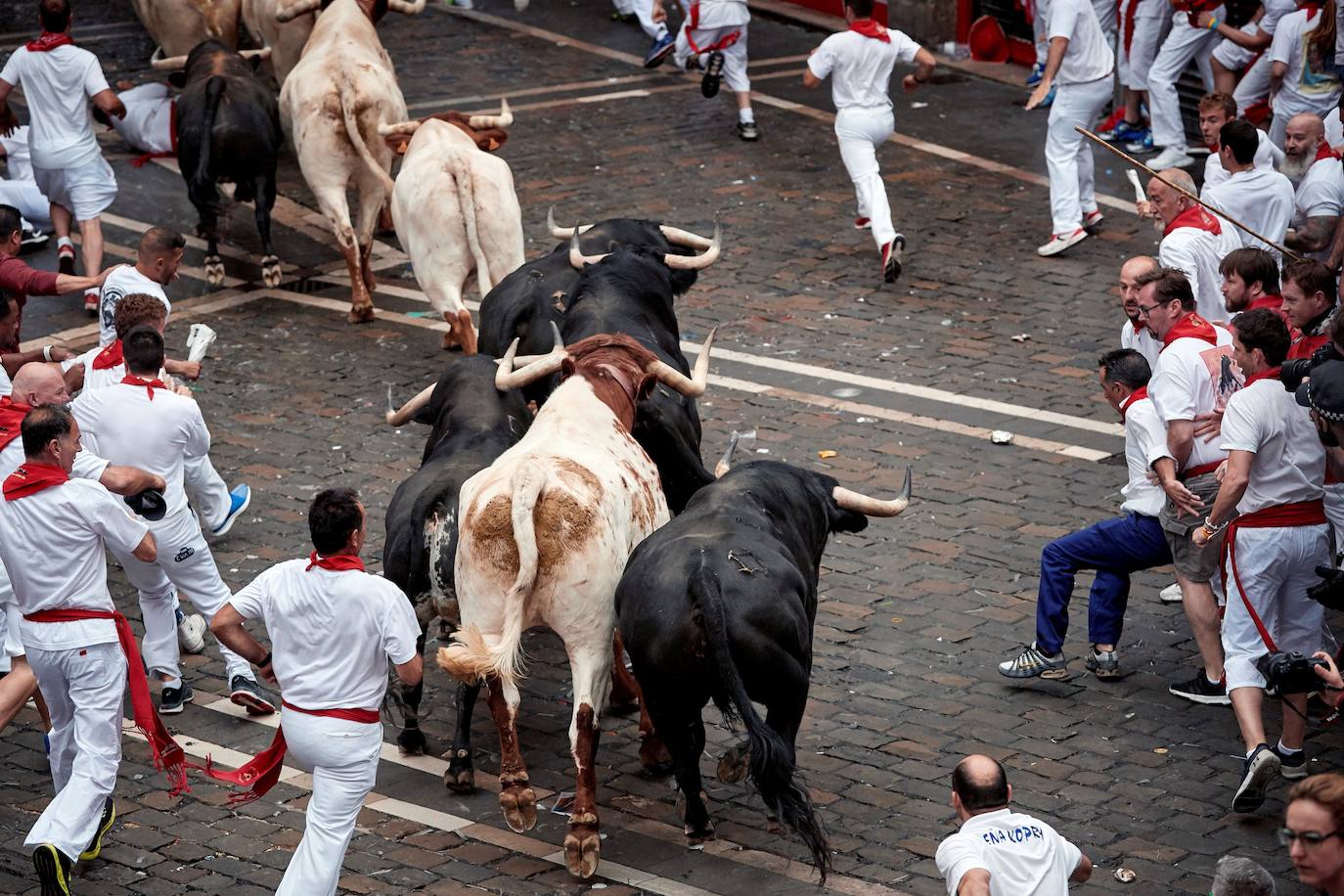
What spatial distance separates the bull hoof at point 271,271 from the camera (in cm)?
1449

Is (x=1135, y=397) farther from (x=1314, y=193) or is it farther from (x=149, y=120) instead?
(x=149, y=120)

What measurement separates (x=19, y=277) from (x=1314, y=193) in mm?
8205

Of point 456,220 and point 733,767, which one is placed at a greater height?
point 456,220

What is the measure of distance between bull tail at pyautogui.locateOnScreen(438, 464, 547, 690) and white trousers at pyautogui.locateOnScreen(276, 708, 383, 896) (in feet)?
2.37

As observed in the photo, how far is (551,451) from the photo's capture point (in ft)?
25.3

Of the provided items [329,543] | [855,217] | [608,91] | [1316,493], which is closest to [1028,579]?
[1316,493]

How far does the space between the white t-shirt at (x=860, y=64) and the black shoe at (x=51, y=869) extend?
9.70m

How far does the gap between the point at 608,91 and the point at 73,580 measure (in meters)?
13.0

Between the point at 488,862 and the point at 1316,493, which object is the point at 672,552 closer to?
the point at 488,862

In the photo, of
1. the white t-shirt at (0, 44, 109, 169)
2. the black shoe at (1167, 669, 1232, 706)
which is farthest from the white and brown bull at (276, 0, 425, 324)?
the black shoe at (1167, 669, 1232, 706)

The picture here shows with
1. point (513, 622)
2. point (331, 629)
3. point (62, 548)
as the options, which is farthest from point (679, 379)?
point (62, 548)

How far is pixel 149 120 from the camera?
17266 millimetres

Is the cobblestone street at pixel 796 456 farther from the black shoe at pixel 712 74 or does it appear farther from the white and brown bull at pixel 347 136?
the white and brown bull at pixel 347 136

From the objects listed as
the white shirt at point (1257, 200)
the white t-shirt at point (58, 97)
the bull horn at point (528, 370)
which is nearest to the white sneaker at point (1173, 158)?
the white shirt at point (1257, 200)
